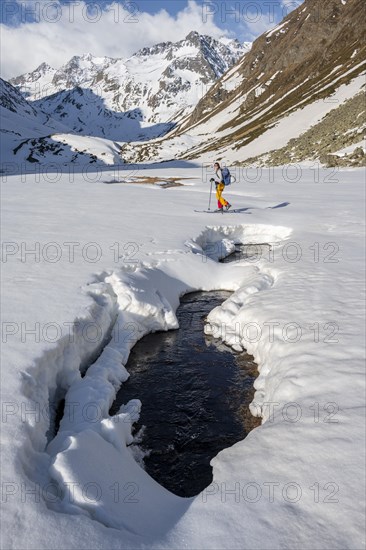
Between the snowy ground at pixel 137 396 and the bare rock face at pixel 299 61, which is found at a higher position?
the bare rock face at pixel 299 61

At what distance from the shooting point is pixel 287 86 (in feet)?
374

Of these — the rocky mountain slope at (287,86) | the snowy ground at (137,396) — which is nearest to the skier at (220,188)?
the snowy ground at (137,396)

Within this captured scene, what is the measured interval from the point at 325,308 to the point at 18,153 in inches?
5269

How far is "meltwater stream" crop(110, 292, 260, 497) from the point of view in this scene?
5.95 meters

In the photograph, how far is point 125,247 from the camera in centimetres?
1291

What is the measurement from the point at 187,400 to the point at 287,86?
123 m

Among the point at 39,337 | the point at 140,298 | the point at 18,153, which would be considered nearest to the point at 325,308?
the point at 140,298

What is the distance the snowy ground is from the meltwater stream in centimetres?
30

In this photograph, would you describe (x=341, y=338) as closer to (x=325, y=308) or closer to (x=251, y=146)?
(x=325, y=308)

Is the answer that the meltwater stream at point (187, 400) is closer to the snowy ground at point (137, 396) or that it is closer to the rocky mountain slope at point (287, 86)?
the snowy ground at point (137, 396)

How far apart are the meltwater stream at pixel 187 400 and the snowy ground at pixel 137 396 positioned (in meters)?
0.30

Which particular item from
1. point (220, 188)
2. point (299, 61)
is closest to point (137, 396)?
point (220, 188)

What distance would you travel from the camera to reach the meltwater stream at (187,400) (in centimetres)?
595

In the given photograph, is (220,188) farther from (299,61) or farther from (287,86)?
(299,61)
